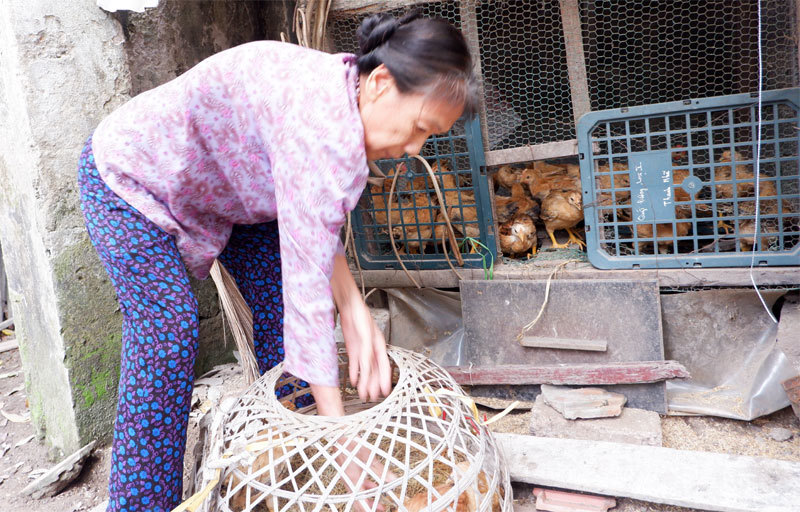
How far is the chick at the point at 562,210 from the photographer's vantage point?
2.49 meters

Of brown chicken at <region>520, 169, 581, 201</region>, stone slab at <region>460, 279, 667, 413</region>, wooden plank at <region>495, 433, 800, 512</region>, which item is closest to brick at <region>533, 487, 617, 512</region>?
wooden plank at <region>495, 433, 800, 512</region>

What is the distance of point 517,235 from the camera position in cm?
252

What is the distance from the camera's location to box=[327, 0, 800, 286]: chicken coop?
206 cm

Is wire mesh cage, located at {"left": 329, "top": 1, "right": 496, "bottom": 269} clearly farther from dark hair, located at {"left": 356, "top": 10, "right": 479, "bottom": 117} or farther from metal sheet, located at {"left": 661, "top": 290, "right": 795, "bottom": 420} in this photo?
dark hair, located at {"left": 356, "top": 10, "right": 479, "bottom": 117}

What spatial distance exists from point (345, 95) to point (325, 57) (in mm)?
148

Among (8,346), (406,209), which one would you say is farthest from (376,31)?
(8,346)

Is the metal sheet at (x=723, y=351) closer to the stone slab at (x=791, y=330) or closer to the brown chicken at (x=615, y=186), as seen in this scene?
the stone slab at (x=791, y=330)

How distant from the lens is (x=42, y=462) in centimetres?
213

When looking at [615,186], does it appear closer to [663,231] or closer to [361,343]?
[663,231]

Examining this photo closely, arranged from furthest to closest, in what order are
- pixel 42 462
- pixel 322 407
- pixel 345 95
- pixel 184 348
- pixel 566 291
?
pixel 566 291 < pixel 42 462 < pixel 184 348 < pixel 322 407 < pixel 345 95

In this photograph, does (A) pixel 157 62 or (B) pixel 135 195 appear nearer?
(B) pixel 135 195

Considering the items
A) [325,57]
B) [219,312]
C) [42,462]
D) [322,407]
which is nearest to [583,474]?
[322,407]

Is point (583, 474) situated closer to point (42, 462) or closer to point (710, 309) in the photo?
point (710, 309)

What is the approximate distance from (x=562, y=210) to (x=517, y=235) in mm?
215
